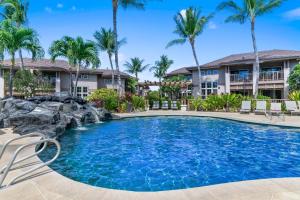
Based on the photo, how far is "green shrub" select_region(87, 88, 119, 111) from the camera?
927 inches

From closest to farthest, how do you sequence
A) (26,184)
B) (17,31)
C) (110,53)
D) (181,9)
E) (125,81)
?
(26,184), (17,31), (181,9), (110,53), (125,81)

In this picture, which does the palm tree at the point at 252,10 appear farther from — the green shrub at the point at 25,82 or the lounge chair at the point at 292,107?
the green shrub at the point at 25,82

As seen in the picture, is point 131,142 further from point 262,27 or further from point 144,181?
point 262,27

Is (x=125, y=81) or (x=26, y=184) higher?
(x=125, y=81)

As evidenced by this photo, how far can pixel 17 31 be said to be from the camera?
20516 mm

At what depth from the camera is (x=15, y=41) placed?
20.5 m

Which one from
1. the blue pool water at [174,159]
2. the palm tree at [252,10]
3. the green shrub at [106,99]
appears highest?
the palm tree at [252,10]

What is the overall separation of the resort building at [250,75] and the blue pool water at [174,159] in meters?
19.4

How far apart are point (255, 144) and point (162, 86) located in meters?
30.1

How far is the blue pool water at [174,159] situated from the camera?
625cm

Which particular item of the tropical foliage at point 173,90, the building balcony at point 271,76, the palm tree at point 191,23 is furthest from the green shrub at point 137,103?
the building balcony at point 271,76

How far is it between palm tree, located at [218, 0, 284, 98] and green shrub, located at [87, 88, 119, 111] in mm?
14830

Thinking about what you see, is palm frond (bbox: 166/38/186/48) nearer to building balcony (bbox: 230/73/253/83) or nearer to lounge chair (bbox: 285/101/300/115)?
building balcony (bbox: 230/73/253/83)

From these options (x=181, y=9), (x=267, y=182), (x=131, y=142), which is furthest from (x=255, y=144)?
(x=181, y=9)
